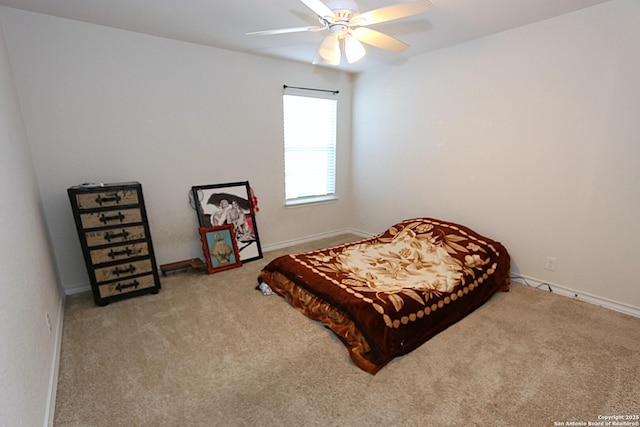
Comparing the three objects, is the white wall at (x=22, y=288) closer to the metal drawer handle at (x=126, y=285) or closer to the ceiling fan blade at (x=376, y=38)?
the metal drawer handle at (x=126, y=285)

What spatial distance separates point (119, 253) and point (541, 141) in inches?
153

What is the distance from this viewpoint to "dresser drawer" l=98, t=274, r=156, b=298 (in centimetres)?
263

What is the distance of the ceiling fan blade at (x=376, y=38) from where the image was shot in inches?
79.5

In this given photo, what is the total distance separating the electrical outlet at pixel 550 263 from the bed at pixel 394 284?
34 cm

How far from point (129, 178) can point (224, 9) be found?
5.87 ft

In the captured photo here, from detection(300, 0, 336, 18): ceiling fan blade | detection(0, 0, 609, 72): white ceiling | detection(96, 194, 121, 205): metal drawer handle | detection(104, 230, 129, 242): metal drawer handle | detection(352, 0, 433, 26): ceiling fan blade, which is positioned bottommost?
detection(104, 230, 129, 242): metal drawer handle

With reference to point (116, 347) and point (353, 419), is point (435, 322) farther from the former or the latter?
point (116, 347)

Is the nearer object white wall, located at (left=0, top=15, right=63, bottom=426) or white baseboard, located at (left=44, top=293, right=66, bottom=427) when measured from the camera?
white wall, located at (left=0, top=15, right=63, bottom=426)

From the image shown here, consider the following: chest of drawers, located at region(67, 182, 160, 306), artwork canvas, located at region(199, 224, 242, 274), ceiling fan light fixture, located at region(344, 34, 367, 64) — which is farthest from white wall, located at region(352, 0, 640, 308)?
chest of drawers, located at region(67, 182, 160, 306)

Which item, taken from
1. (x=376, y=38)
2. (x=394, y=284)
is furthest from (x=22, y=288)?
(x=376, y=38)

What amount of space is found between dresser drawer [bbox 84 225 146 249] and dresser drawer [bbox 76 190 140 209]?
22 cm

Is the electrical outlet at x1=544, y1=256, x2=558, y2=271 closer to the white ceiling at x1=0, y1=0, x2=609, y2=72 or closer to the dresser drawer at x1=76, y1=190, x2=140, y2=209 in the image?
the white ceiling at x1=0, y1=0, x2=609, y2=72

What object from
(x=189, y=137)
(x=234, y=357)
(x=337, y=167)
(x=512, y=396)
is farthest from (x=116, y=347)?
(x=337, y=167)

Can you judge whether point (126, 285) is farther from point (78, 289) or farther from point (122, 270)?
point (78, 289)
